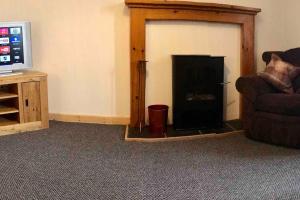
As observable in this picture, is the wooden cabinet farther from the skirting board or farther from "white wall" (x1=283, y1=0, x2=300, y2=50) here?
"white wall" (x1=283, y1=0, x2=300, y2=50)

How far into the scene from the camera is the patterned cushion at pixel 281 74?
3878 millimetres

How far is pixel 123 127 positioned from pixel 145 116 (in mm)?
286

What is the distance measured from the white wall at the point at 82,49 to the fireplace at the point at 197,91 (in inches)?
25.3

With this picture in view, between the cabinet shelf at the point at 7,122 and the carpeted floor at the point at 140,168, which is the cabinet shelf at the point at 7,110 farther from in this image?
the carpeted floor at the point at 140,168

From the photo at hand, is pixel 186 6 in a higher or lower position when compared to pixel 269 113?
higher

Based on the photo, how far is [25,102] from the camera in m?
4.12

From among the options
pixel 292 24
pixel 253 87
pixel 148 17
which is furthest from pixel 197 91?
pixel 292 24

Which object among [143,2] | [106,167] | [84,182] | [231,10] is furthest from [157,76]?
[84,182]

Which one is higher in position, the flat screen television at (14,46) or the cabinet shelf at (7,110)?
the flat screen television at (14,46)

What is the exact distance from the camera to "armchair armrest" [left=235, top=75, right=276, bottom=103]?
376cm

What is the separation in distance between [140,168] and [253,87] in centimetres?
147

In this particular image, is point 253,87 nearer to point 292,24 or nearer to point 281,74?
point 281,74

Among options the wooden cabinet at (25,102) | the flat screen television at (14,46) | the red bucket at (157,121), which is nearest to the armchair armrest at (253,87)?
the red bucket at (157,121)

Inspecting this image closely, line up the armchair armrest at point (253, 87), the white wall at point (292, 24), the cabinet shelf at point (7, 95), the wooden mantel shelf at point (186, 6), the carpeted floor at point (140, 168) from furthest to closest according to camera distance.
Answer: the white wall at point (292, 24), the wooden mantel shelf at point (186, 6), the cabinet shelf at point (7, 95), the armchair armrest at point (253, 87), the carpeted floor at point (140, 168)
